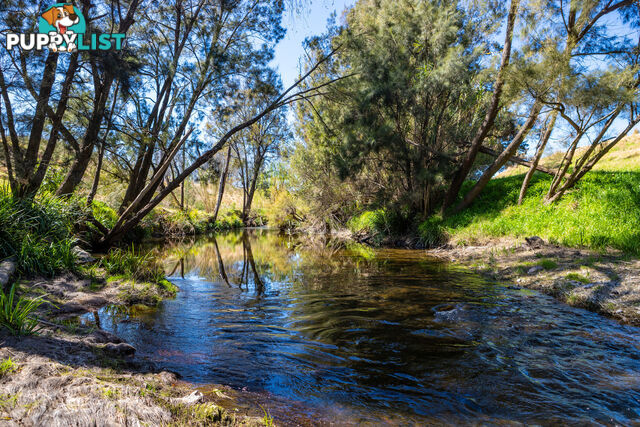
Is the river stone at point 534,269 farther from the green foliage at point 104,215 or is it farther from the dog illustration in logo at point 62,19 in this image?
the green foliage at point 104,215

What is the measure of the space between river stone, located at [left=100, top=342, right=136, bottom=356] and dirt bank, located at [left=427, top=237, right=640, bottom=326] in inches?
235

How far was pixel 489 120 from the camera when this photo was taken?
11797mm

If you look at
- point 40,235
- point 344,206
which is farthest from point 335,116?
point 40,235

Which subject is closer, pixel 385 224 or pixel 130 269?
pixel 130 269

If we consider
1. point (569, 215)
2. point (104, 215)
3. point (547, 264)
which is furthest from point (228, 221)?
point (547, 264)

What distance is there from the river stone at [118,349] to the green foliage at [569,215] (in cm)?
884

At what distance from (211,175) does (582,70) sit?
41.7 ft

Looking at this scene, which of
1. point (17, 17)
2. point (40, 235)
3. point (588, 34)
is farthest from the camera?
point (588, 34)

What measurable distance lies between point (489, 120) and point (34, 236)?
12.8 meters

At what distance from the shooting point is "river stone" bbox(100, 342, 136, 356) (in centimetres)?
329

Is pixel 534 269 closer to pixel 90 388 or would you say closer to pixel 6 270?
pixel 90 388

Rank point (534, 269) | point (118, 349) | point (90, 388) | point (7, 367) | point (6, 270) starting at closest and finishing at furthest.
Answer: point (90, 388) < point (7, 367) < point (118, 349) < point (6, 270) < point (534, 269)

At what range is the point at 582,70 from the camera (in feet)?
29.3

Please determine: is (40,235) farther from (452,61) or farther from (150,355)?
(452,61)
